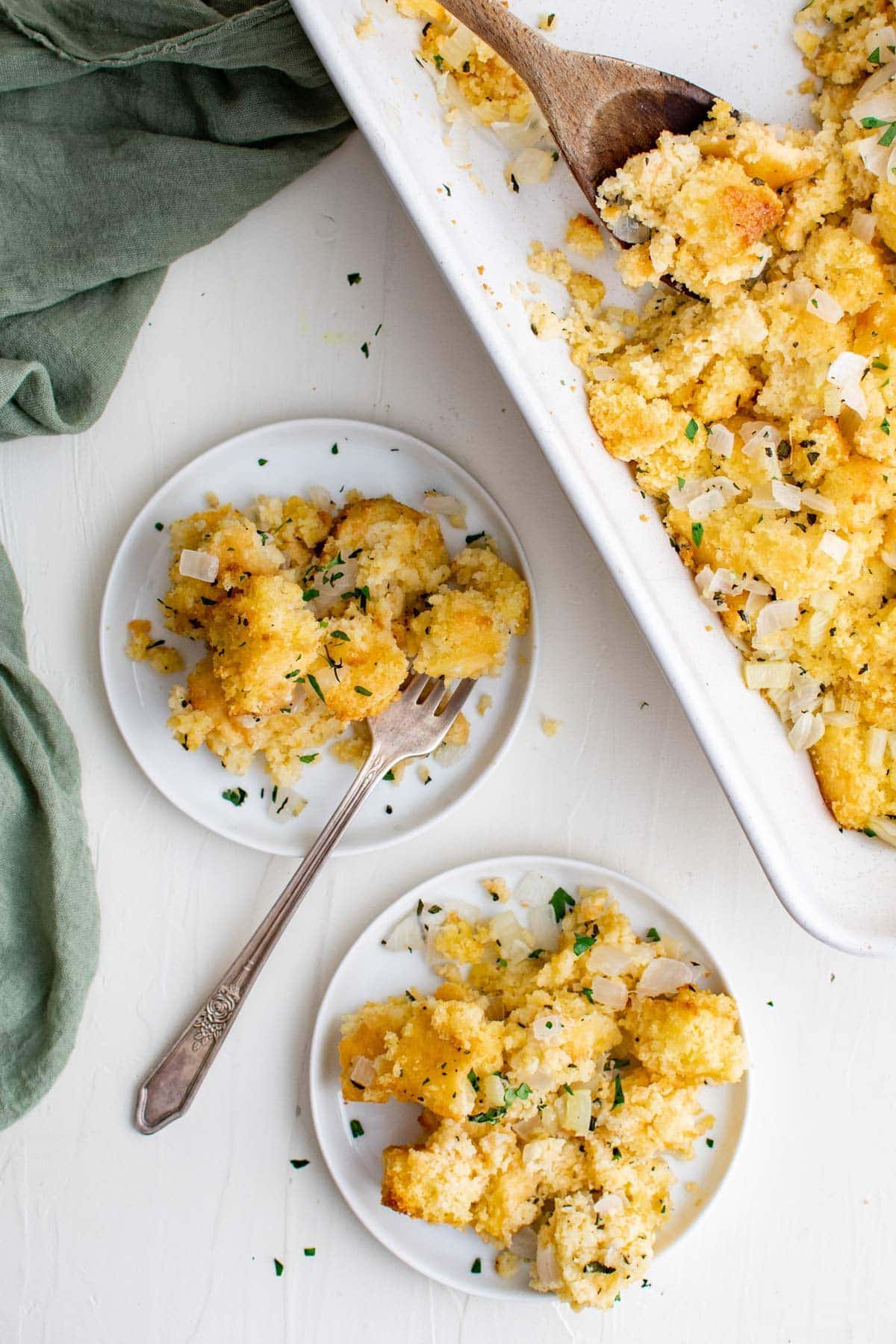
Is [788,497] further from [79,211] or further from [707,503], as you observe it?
[79,211]

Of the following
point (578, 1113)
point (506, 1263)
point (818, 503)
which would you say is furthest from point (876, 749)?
point (506, 1263)

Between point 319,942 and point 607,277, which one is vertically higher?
point 607,277

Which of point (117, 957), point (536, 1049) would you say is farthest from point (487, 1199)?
point (117, 957)

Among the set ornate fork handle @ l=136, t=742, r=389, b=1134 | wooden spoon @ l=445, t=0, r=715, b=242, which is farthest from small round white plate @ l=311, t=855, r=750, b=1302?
wooden spoon @ l=445, t=0, r=715, b=242

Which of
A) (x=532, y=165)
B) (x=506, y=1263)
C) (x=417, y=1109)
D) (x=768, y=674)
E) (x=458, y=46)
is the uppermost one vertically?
(x=458, y=46)

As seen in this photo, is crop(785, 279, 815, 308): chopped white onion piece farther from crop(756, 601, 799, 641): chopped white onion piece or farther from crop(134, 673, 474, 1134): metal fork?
crop(134, 673, 474, 1134): metal fork

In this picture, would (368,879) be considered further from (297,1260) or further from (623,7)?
(623,7)

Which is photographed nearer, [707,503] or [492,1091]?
[707,503]
